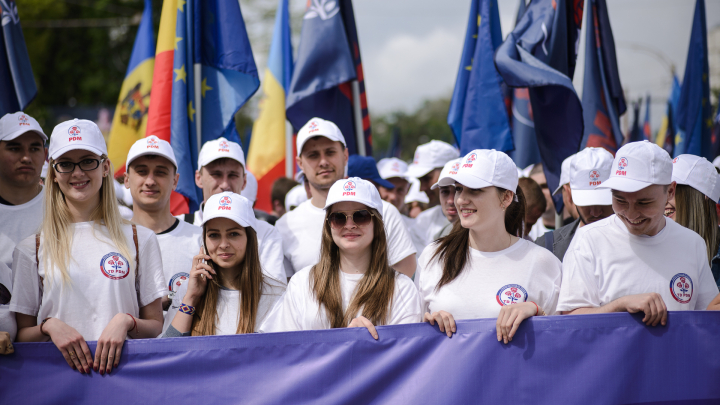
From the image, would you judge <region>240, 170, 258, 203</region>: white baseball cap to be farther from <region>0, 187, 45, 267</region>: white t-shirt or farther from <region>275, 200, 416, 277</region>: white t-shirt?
<region>0, 187, 45, 267</region>: white t-shirt

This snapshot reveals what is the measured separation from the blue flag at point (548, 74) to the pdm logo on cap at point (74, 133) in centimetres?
355

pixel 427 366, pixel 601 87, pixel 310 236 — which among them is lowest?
pixel 427 366

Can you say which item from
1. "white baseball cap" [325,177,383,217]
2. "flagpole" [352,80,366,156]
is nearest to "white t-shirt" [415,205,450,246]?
"flagpole" [352,80,366,156]

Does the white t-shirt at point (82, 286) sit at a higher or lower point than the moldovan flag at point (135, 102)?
lower

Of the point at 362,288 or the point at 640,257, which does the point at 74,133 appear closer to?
the point at 362,288

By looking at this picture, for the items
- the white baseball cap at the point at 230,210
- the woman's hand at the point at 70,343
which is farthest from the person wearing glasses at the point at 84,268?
the white baseball cap at the point at 230,210

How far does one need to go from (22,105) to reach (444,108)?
300 feet

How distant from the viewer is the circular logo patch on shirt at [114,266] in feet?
10.8

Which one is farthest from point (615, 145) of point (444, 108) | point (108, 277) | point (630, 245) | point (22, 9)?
point (444, 108)

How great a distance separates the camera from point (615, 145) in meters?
6.85

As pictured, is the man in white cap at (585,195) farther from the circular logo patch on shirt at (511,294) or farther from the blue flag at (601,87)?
the blue flag at (601,87)

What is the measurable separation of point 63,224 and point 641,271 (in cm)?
293

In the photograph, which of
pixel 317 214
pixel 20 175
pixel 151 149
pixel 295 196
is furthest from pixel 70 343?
pixel 295 196

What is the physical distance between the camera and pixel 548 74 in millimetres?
5523
